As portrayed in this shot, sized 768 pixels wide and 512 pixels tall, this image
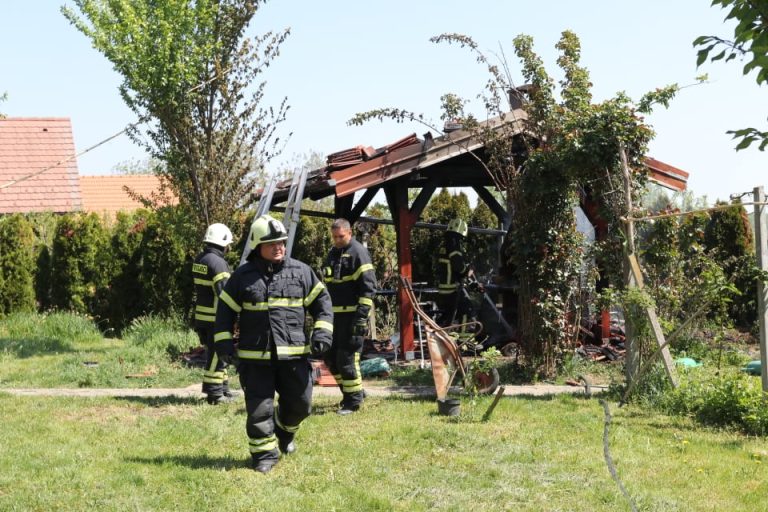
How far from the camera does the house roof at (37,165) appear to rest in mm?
24938

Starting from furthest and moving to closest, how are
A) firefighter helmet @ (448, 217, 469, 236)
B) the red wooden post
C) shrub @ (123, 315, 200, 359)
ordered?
shrub @ (123, 315, 200, 359) < firefighter helmet @ (448, 217, 469, 236) < the red wooden post

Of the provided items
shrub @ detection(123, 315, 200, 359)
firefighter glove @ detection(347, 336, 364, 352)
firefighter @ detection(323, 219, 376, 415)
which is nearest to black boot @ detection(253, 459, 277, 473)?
firefighter @ detection(323, 219, 376, 415)

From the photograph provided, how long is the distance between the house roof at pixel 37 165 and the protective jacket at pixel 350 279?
1694 centimetres

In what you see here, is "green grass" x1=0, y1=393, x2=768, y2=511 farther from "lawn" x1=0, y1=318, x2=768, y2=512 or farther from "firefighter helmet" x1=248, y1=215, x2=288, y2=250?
"firefighter helmet" x1=248, y1=215, x2=288, y2=250

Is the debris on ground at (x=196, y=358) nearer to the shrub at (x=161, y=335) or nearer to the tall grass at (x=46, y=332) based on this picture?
the shrub at (x=161, y=335)

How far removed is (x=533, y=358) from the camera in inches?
434

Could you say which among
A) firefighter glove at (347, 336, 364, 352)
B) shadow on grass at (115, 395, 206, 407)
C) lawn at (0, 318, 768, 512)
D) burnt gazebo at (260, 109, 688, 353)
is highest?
burnt gazebo at (260, 109, 688, 353)

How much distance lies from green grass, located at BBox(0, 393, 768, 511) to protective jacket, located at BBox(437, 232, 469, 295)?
4.21 meters

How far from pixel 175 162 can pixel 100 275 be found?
5068 mm

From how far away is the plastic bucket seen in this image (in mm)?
8766

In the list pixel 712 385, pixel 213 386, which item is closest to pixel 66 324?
pixel 213 386

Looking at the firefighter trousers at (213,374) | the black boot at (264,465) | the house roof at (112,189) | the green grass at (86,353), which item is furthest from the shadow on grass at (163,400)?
the house roof at (112,189)

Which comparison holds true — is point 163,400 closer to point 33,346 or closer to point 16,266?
point 33,346

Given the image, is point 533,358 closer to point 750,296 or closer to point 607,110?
point 607,110
